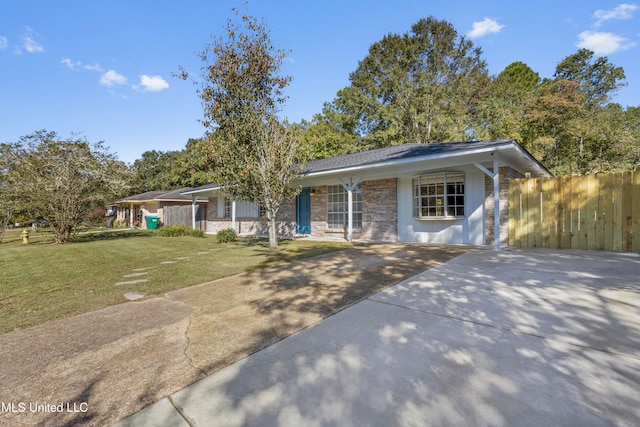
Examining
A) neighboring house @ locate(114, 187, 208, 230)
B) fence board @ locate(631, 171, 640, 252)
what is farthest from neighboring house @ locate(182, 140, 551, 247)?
neighboring house @ locate(114, 187, 208, 230)

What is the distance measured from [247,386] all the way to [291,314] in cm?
131

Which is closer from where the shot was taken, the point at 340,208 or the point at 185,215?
the point at 340,208

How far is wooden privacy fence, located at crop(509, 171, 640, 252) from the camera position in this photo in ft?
21.6

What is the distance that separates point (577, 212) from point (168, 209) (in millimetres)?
22299

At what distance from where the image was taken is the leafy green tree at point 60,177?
10.3 m

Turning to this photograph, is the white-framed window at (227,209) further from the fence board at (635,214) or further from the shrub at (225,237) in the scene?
the fence board at (635,214)

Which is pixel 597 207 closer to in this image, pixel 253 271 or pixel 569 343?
pixel 569 343

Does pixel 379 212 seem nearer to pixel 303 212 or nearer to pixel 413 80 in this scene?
pixel 303 212

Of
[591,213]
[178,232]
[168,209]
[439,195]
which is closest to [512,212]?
[591,213]

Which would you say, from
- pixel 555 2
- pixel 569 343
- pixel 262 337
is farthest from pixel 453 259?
pixel 555 2

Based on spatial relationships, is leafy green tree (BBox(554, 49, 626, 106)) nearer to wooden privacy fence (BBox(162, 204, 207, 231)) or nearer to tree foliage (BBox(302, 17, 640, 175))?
tree foliage (BBox(302, 17, 640, 175))

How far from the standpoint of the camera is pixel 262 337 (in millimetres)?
2609

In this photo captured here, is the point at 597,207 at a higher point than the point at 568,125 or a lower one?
lower

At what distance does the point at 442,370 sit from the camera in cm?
202
